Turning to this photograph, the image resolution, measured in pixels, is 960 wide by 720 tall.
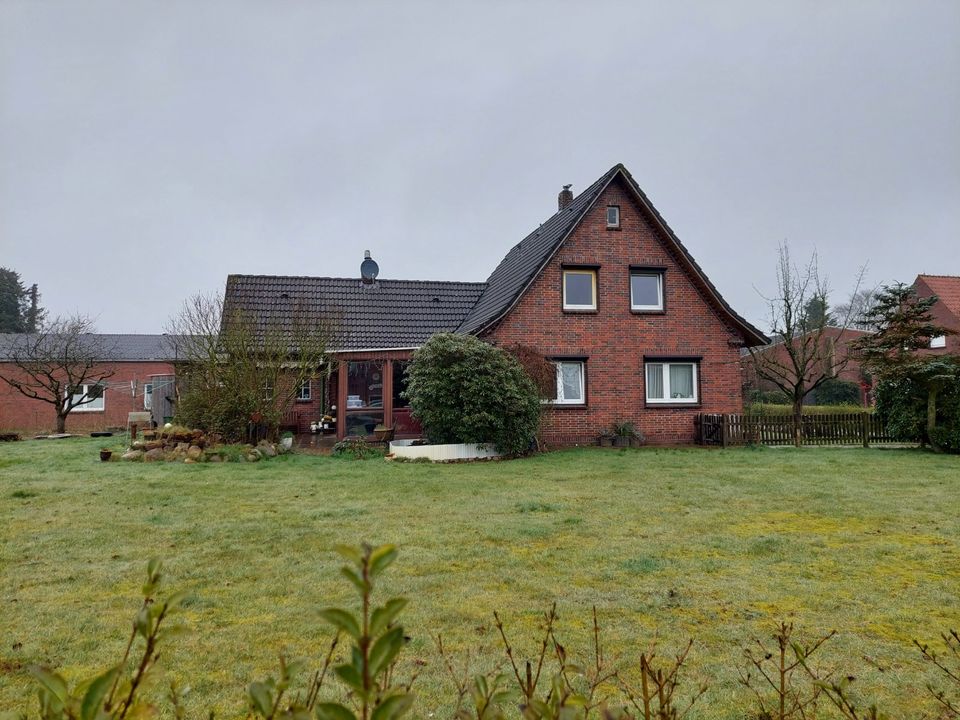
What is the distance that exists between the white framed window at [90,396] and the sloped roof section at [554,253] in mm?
19685

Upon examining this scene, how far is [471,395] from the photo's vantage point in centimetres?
1445

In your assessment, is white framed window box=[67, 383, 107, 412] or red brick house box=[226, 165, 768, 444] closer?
red brick house box=[226, 165, 768, 444]

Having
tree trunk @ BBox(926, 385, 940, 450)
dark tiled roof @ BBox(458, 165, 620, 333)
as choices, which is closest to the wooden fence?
tree trunk @ BBox(926, 385, 940, 450)

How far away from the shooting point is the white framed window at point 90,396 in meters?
29.0

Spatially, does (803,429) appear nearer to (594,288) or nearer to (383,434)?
(594,288)

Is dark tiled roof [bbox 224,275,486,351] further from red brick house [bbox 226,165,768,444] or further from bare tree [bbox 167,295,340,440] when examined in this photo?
bare tree [bbox 167,295,340,440]

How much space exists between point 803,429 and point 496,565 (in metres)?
15.6

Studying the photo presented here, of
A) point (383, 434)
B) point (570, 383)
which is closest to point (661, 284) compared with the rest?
point (570, 383)

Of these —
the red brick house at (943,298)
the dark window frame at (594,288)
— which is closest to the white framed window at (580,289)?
the dark window frame at (594,288)

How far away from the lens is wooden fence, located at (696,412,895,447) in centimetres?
1753

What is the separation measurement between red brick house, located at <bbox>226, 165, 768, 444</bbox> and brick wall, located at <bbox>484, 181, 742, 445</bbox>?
30 mm

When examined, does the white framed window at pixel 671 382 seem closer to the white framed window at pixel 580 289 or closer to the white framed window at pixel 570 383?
the white framed window at pixel 570 383

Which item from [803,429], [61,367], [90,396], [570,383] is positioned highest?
[61,367]

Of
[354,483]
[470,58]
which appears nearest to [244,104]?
[470,58]
